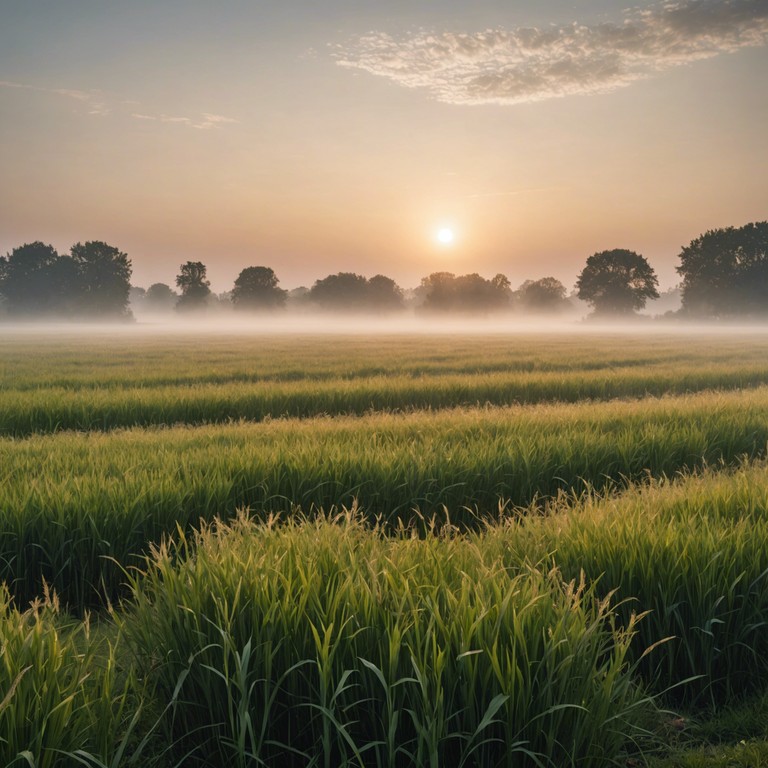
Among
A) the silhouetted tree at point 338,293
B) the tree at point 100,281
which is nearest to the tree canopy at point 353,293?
the silhouetted tree at point 338,293

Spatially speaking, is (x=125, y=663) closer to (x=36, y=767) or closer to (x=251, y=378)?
(x=36, y=767)

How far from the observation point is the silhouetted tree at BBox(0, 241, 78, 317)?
394ft

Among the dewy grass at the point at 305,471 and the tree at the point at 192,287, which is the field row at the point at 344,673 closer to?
the dewy grass at the point at 305,471

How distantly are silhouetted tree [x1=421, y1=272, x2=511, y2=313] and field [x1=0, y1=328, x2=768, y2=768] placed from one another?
6144 inches

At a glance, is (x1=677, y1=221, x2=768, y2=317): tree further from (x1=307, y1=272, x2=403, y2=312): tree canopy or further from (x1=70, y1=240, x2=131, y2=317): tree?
(x1=70, y1=240, x2=131, y2=317): tree

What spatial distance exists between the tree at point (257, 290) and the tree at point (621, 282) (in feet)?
259

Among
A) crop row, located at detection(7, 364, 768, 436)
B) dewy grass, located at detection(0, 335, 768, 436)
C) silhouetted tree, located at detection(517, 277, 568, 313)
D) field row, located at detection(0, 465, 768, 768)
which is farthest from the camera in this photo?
silhouetted tree, located at detection(517, 277, 568, 313)

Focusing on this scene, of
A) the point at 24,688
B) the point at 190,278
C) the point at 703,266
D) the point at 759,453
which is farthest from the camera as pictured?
the point at 190,278

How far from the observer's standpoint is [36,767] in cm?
185

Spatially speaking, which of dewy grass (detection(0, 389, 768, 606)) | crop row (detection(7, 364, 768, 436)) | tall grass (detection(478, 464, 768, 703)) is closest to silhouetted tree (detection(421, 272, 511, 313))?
crop row (detection(7, 364, 768, 436))

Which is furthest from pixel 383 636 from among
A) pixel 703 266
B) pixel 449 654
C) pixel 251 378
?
pixel 703 266

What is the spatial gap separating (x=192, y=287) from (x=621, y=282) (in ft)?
339

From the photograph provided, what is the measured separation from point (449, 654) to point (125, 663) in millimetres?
1972

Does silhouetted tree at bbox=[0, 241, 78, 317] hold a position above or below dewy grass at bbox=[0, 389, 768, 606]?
above
